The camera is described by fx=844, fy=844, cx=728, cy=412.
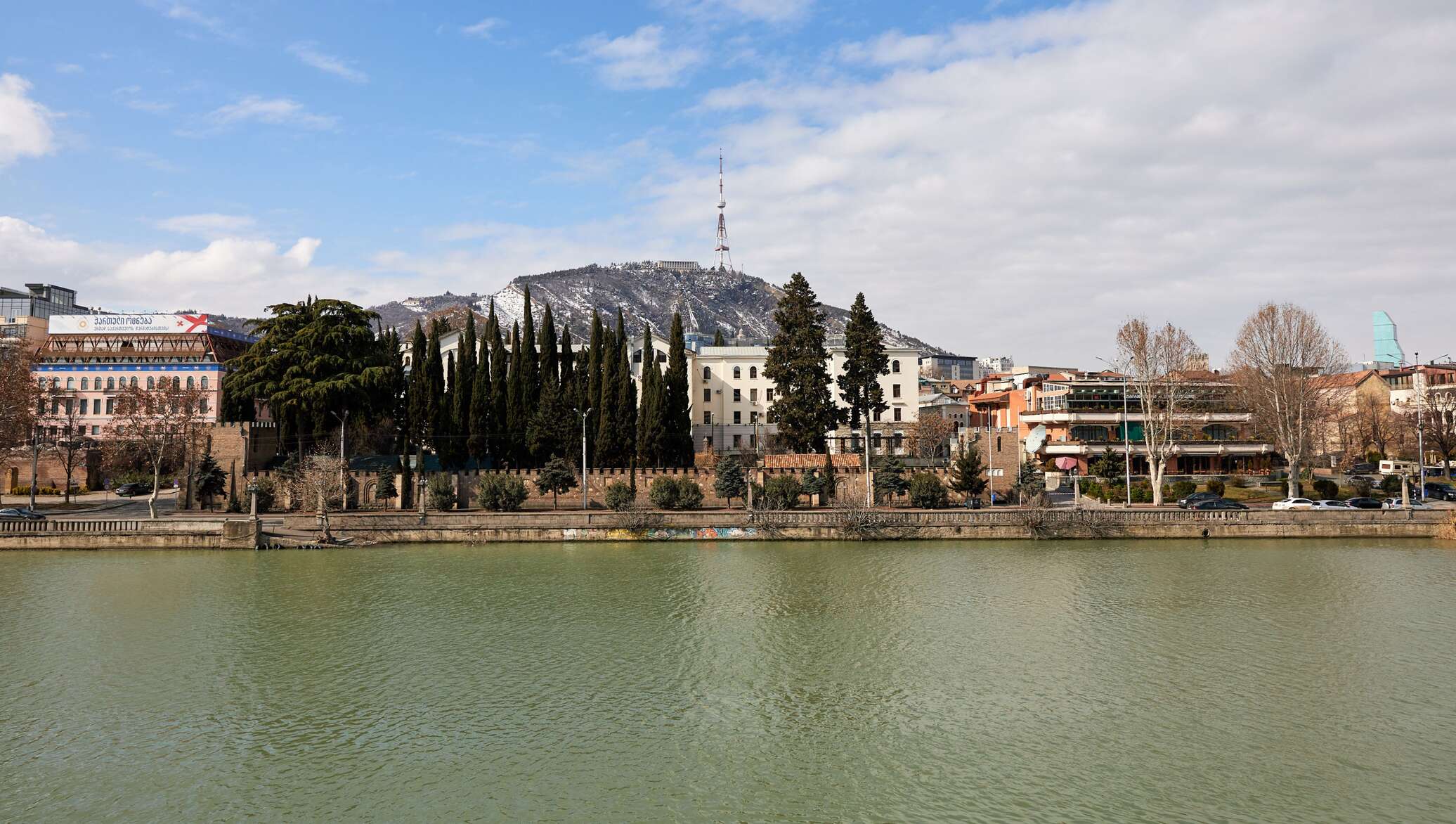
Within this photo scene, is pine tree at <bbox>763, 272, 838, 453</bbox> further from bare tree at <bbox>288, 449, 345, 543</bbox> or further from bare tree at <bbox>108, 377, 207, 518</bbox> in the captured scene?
bare tree at <bbox>108, 377, 207, 518</bbox>

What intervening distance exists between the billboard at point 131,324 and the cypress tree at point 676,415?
46.4m

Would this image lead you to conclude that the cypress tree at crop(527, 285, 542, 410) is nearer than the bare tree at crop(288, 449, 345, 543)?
No

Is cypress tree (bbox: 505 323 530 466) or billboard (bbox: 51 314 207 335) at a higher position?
billboard (bbox: 51 314 207 335)

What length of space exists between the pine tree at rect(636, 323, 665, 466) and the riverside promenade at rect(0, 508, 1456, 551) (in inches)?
558

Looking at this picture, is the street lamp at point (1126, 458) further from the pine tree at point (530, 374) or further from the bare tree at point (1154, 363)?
the pine tree at point (530, 374)

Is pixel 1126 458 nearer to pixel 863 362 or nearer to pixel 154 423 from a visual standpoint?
pixel 863 362

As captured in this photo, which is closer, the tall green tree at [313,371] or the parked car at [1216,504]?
the parked car at [1216,504]

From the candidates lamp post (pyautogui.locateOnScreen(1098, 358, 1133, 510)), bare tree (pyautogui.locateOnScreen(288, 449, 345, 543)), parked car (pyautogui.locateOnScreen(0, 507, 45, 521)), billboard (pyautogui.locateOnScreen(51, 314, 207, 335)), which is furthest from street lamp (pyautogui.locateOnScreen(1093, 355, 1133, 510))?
billboard (pyautogui.locateOnScreen(51, 314, 207, 335))

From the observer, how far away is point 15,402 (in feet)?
165

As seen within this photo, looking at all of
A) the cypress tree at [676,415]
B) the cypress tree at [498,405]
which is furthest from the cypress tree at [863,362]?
the cypress tree at [498,405]

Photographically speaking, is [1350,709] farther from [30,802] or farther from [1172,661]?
[30,802]

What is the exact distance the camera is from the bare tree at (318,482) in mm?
49500

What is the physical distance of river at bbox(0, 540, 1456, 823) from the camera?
15.0 m

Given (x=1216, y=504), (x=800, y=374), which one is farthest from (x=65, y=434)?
(x=1216, y=504)
